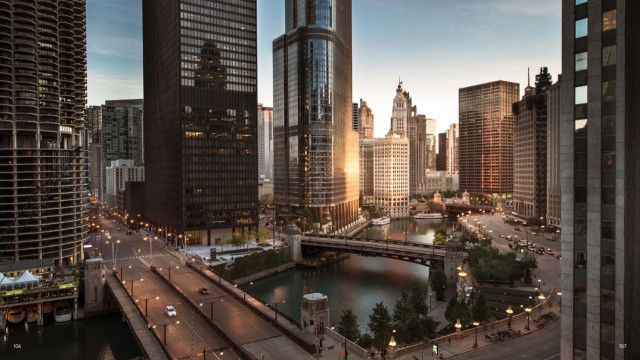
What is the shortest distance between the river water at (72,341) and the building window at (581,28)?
222 feet

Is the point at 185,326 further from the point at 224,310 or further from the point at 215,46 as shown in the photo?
the point at 215,46

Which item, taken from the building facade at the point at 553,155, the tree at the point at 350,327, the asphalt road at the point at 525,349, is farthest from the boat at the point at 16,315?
the building facade at the point at 553,155

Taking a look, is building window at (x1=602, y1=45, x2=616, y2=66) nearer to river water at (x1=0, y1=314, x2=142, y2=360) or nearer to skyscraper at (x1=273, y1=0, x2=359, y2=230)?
river water at (x1=0, y1=314, x2=142, y2=360)

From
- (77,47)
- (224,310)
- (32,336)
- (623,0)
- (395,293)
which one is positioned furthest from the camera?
(77,47)

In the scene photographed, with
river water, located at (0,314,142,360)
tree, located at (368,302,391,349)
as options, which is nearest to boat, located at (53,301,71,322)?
river water, located at (0,314,142,360)

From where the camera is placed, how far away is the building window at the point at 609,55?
3278 centimetres

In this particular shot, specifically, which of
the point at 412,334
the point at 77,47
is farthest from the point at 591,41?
the point at 77,47

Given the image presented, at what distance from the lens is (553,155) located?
547 ft

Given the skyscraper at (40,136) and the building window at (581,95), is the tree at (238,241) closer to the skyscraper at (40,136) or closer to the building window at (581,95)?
the skyscraper at (40,136)

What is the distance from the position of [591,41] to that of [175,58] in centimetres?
12666

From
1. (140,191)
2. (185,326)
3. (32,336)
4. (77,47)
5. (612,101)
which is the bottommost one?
(32,336)

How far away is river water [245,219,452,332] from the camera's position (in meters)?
86.8

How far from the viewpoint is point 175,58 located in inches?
5428

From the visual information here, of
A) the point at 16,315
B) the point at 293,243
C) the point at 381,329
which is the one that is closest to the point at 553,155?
the point at 293,243
